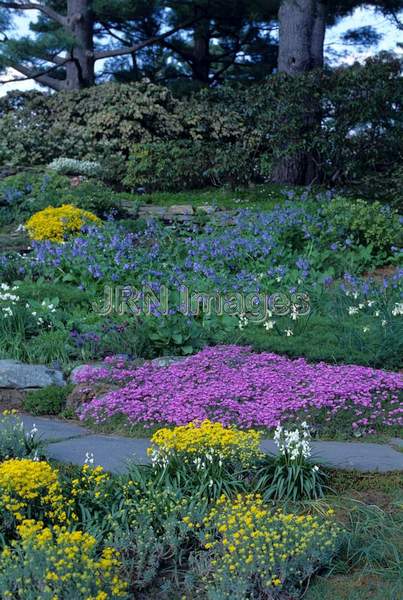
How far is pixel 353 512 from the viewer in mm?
3562

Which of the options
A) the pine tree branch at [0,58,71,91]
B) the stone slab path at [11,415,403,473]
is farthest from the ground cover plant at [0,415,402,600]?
the pine tree branch at [0,58,71,91]

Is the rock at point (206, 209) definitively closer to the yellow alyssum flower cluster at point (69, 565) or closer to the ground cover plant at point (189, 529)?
the ground cover plant at point (189, 529)

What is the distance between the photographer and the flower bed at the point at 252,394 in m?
4.76

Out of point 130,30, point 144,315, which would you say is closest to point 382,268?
point 144,315

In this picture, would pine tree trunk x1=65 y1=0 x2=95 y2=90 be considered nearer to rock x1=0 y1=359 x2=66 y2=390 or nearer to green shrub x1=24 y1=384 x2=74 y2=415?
rock x1=0 y1=359 x2=66 y2=390

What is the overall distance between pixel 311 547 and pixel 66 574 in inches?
37.4

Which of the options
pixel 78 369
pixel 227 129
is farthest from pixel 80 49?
pixel 78 369

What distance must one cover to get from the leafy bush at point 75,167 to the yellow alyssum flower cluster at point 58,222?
123 inches

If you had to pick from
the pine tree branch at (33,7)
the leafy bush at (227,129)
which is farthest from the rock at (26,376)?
the pine tree branch at (33,7)

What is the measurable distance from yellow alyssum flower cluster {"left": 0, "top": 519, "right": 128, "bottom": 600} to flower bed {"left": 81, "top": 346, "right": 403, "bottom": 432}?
182 cm

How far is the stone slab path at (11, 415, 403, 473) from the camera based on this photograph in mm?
4086

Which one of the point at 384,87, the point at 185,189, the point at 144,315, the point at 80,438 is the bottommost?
the point at 80,438

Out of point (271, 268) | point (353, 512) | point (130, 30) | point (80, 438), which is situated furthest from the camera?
point (130, 30)

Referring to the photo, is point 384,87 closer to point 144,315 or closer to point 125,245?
point 125,245
